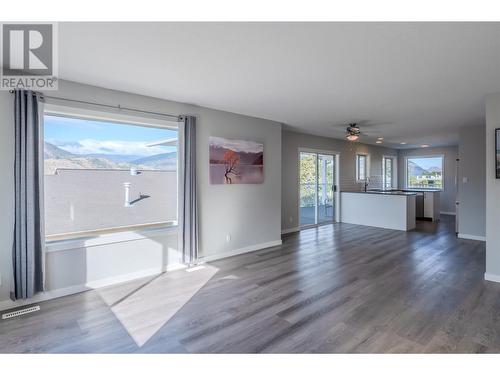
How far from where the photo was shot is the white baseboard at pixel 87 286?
3.08 metres

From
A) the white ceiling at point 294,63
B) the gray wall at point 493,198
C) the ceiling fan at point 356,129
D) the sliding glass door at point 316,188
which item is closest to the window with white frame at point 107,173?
the white ceiling at point 294,63

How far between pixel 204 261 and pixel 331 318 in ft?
8.12

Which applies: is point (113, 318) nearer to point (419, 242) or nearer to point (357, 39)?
point (357, 39)

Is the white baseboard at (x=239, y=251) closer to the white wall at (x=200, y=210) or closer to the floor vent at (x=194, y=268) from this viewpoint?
the white wall at (x=200, y=210)

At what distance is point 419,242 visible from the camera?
6027 millimetres

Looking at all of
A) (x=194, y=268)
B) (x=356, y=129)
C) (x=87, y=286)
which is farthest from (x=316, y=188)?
(x=87, y=286)

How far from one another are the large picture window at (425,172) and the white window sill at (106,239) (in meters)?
10.4

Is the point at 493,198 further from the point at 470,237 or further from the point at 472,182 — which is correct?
the point at 470,237

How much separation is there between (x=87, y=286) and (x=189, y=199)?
1.77m

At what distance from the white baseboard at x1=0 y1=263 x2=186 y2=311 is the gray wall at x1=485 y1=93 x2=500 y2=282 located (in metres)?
4.46

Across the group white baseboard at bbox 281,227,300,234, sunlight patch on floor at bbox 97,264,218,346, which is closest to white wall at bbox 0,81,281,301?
sunlight patch on floor at bbox 97,264,218,346

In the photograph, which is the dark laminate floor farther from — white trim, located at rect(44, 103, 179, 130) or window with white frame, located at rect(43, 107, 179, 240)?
white trim, located at rect(44, 103, 179, 130)

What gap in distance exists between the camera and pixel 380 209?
7.77 metres
